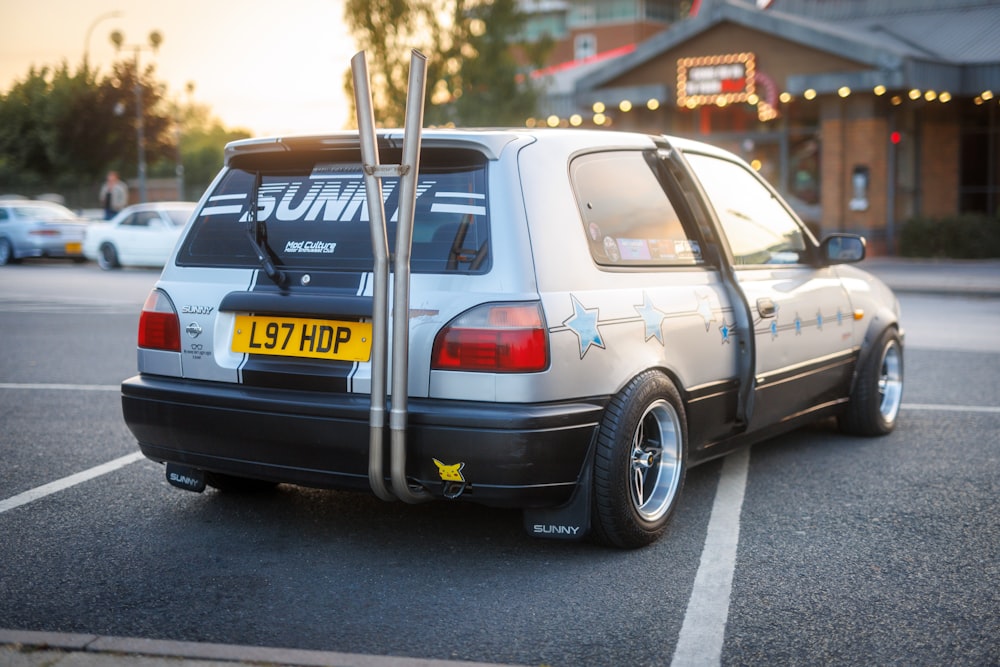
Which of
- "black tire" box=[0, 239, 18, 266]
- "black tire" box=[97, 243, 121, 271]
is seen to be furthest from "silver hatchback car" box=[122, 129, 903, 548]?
"black tire" box=[0, 239, 18, 266]

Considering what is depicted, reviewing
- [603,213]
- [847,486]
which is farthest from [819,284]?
[603,213]

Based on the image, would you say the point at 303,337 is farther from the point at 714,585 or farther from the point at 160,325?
the point at 714,585

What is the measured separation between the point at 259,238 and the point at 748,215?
2.52m

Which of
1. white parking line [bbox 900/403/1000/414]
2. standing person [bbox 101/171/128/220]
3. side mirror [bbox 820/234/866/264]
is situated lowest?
white parking line [bbox 900/403/1000/414]

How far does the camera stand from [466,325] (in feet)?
13.5

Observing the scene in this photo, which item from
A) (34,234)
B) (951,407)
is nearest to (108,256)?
(34,234)

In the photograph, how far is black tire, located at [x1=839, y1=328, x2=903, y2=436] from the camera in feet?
22.0

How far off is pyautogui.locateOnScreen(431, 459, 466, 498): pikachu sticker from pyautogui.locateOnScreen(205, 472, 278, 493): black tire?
1.39 metres

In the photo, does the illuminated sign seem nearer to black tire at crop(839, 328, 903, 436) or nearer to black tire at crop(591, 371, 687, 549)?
black tire at crop(839, 328, 903, 436)

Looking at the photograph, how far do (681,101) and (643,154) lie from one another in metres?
21.6

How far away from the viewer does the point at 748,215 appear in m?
5.86

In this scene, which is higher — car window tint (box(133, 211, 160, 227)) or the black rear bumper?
car window tint (box(133, 211, 160, 227))

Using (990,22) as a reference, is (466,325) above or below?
below

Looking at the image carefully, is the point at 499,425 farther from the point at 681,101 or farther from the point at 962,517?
the point at 681,101
